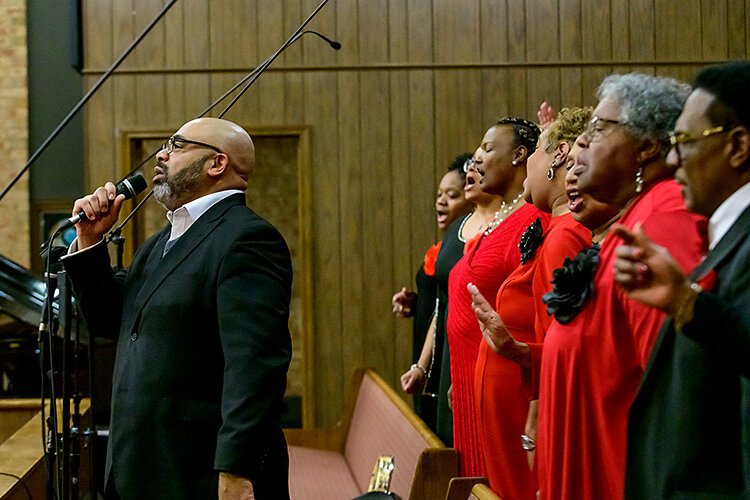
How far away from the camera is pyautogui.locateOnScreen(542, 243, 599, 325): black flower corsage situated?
2078mm

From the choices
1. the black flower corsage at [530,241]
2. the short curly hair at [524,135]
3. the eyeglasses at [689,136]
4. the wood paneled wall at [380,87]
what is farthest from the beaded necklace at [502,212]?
the wood paneled wall at [380,87]

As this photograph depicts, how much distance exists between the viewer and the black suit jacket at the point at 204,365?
2.27 m

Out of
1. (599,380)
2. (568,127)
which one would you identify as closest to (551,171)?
(568,127)

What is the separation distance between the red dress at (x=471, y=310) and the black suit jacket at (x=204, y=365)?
3.05 ft

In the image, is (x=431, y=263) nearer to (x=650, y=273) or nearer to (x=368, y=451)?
(x=368, y=451)

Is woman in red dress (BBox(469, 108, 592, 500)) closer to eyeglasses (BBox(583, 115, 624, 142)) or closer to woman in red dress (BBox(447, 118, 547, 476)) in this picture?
woman in red dress (BBox(447, 118, 547, 476))

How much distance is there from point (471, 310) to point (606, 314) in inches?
47.5

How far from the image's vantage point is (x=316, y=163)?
5.93 m

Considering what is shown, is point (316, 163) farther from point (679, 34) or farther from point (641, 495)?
point (641, 495)

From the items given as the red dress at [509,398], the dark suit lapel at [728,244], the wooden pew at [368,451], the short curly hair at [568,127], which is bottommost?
the wooden pew at [368,451]

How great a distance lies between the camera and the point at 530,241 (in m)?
2.88

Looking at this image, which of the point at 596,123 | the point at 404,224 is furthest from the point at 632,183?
the point at 404,224

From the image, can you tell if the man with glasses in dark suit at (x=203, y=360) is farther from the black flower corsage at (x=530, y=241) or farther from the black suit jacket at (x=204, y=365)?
the black flower corsage at (x=530, y=241)

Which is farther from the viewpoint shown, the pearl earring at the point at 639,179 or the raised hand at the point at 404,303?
the raised hand at the point at 404,303
